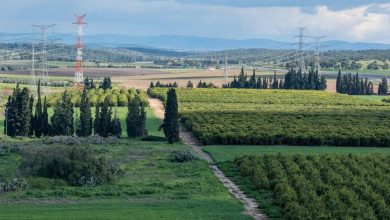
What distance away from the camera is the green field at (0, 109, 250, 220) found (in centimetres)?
3184

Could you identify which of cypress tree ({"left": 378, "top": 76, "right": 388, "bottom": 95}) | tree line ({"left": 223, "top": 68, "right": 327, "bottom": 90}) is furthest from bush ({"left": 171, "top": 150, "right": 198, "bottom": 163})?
cypress tree ({"left": 378, "top": 76, "right": 388, "bottom": 95})

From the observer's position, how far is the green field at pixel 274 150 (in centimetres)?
5306

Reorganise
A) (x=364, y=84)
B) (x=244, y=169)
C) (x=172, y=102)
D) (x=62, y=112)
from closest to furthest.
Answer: (x=244, y=169) < (x=172, y=102) < (x=62, y=112) < (x=364, y=84)

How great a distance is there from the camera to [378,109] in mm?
92250

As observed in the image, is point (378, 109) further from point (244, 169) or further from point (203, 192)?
point (203, 192)

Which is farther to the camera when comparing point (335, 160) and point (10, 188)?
point (335, 160)

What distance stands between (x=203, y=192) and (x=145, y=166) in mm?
9577

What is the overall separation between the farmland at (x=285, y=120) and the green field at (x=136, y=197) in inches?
579

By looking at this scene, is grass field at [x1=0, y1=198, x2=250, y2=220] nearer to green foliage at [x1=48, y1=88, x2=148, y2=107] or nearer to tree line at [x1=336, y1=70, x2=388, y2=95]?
green foliage at [x1=48, y1=88, x2=148, y2=107]

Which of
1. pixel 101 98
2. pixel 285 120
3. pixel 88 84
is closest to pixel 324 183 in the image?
pixel 285 120

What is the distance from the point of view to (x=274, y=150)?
182 feet

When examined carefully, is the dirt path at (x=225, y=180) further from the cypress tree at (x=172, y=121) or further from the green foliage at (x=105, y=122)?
the green foliage at (x=105, y=122)

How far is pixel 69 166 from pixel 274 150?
67.1 feet

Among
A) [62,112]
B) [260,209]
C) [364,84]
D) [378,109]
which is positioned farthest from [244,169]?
[364,84]
